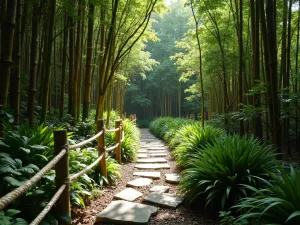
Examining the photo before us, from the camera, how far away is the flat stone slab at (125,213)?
217cm

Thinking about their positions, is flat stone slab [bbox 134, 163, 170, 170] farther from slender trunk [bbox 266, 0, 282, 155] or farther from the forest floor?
slender trunk [bbox 266, 0, 282, 155]

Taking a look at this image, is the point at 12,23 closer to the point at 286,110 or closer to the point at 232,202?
the point at 232,202

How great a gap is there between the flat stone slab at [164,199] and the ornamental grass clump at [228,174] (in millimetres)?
135

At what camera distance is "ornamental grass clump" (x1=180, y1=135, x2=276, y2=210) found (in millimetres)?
2375

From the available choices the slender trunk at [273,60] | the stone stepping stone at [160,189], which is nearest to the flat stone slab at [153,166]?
the stone stepping stone at [160,189]

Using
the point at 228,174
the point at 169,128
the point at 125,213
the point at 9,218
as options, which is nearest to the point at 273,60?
the point at 228,174

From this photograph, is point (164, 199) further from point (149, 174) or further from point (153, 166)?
point (153, 166)

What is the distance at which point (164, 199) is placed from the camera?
2.81m

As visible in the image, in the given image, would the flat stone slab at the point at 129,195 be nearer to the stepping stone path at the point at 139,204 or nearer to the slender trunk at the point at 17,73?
the stepping stone path at the point at 139,204

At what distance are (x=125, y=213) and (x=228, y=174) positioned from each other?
110 cm

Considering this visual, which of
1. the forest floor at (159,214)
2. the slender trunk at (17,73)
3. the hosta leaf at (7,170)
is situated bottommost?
the forest floor at (159,214)

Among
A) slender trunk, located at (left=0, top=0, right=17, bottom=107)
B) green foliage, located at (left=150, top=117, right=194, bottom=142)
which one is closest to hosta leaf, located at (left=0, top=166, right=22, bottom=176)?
slender trunk, located at (left=0, top=0, right=17, bottom=107)

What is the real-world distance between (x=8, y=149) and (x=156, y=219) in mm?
1494

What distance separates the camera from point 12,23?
2.37m
